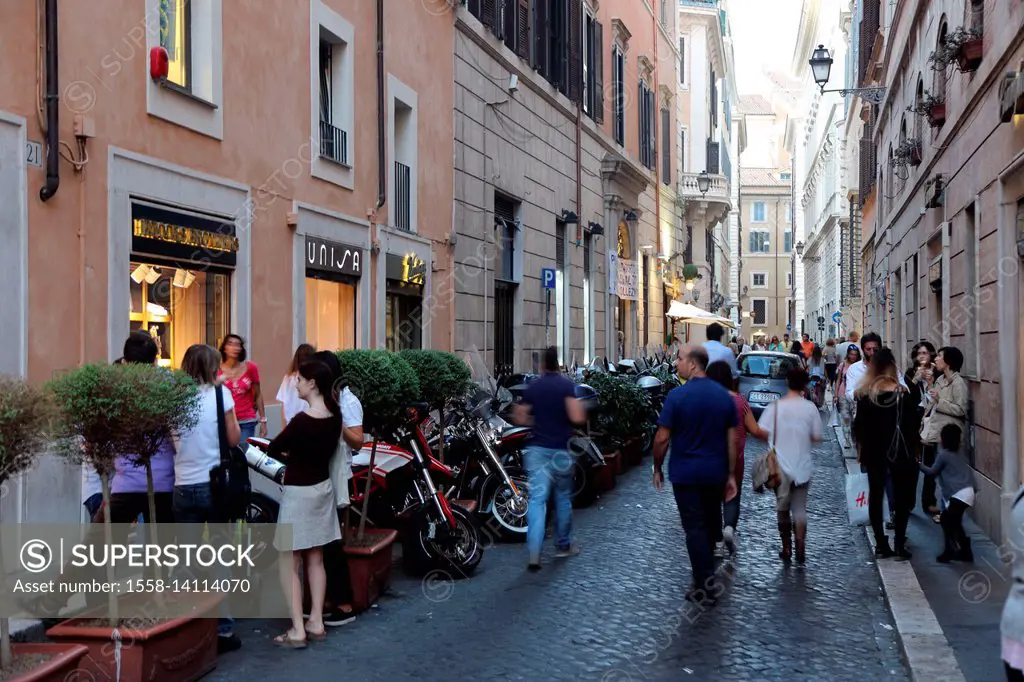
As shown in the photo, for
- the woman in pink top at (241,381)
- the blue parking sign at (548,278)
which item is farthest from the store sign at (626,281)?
the woman in pink top at (241,381)

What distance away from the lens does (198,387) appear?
6.43m

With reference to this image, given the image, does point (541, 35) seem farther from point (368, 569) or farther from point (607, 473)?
point (368, 569)

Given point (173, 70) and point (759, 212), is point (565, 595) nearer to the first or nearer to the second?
point (173, 70)

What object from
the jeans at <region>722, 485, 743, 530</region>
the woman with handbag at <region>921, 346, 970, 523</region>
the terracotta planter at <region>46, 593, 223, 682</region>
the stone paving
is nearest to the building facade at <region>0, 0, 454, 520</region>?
the terracotta planter at <region>46, 593, 223, 682</region>

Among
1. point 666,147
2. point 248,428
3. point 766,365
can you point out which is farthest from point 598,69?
point 248,428

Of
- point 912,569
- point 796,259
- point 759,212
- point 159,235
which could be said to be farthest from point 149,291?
point 759,212

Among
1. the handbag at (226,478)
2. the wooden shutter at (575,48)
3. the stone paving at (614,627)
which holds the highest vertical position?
the wooden shutter at (575,48)

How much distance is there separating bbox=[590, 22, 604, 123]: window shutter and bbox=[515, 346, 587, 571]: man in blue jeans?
18.2 m

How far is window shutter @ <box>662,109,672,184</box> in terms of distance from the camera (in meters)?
36.7

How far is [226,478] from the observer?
648 cm

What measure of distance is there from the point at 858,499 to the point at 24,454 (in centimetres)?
646

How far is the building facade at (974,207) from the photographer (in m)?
9.21

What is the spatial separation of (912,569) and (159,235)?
21.8 ft

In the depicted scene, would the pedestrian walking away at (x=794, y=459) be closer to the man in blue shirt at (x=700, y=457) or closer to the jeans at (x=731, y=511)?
the jeans at (x=731, y=511)
